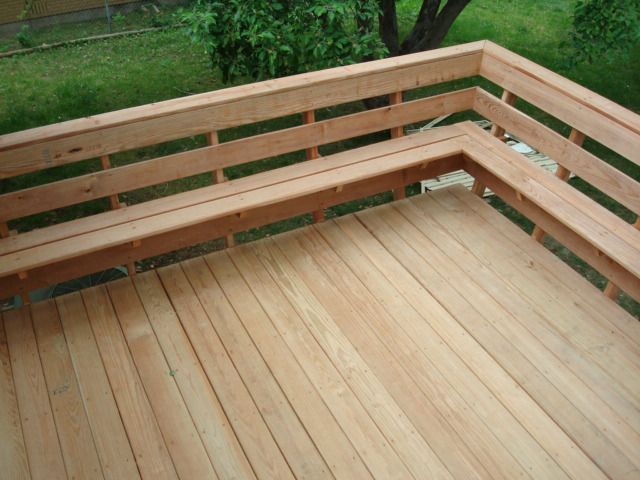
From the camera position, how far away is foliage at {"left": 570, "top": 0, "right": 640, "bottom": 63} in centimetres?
462

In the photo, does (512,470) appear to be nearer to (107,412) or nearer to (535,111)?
(107,412)

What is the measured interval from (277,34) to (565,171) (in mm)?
1900

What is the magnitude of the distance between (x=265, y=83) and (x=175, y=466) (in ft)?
6.19

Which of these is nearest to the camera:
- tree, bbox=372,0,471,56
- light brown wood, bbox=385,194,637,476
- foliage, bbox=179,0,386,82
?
light brown wood, bbox=385,194,637,476

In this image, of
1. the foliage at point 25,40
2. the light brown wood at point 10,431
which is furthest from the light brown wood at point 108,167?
the foliage at point 25,40

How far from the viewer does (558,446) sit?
263 cm

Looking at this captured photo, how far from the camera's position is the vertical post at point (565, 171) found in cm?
341

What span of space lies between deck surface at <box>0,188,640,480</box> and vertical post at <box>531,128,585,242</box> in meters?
0.10

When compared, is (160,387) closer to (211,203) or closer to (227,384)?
(227,384)

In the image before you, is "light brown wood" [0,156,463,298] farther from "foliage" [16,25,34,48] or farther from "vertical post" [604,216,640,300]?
"foliage" [16,25,34,48]

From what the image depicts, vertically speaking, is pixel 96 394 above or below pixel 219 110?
below

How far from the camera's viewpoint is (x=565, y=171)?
3.54 meters

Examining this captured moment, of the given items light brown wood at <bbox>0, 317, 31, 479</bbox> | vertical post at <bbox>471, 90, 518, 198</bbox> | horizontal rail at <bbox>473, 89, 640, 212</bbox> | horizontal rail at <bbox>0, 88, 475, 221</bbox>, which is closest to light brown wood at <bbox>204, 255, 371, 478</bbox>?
horizontal rail at <bbox>0, 88, 475, 221</bbox>

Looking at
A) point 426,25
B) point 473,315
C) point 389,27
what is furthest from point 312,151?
point 426,25
